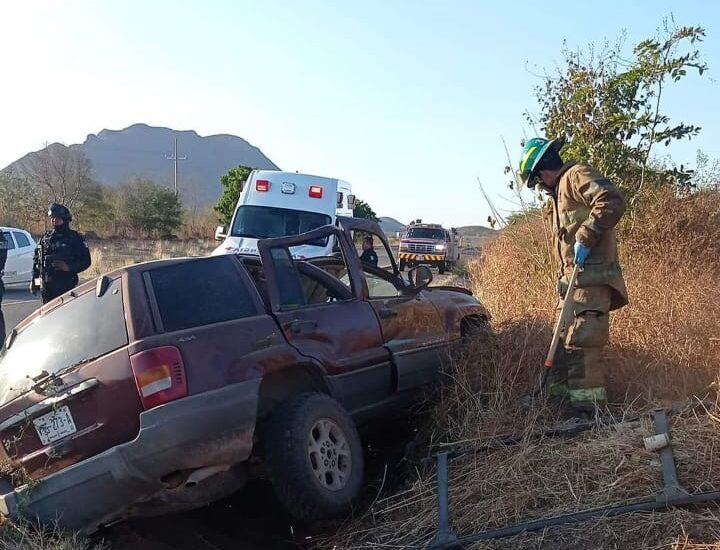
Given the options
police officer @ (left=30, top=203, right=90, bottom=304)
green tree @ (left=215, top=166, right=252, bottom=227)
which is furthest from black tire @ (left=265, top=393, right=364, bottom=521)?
green tree @ (left=215, top=166, right=252, bottom=227)

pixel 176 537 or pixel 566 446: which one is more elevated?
pixel 566 446

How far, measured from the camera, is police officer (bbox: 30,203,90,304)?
709 cm

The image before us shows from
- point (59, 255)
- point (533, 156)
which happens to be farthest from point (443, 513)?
point (59, 255)

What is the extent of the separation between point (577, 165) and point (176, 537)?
342 cm

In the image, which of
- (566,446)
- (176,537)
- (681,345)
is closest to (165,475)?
(176,537)

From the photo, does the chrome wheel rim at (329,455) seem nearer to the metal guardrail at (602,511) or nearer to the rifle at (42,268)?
the metal guardrail at (602,511)

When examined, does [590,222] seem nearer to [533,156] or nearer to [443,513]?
[533,156]

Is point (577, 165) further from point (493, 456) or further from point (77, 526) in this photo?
point (77, 526)

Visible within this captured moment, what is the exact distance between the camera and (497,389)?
15.6 ft

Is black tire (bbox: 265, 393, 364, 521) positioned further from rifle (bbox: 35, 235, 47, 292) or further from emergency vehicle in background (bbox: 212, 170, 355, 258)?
emergency vehicle in background (bbox: 212, 170, 355, 258)

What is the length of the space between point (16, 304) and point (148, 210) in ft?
93.4

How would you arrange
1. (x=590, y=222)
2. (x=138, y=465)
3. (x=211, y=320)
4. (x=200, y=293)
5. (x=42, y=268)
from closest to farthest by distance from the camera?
1. (x=138, y=465)
2. (x=211, y=320)
3. (x=200, y=293)
4. (x=590, y=222)
5. (x=42, y=268)

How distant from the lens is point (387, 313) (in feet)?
16.1

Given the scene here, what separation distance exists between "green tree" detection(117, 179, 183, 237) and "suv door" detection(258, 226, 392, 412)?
3896 cm
